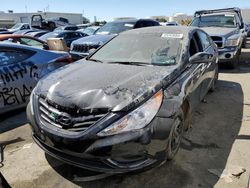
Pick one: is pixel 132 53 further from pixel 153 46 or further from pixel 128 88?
pixel 128 88

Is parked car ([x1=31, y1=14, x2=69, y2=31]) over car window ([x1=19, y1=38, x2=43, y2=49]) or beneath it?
beneath

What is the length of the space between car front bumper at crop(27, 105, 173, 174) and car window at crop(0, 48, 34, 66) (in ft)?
7.64

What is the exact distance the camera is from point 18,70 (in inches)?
186

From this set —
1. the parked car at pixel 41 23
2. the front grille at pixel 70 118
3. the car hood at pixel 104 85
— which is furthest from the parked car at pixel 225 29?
the parked car at pixel 41 23

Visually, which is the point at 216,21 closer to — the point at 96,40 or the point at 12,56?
the point at 96,40

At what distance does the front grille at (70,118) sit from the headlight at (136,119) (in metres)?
0.16

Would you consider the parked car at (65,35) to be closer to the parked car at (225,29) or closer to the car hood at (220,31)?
the parked car at (225,29)

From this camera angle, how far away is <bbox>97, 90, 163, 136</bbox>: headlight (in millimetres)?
2609

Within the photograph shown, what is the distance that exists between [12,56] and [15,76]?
356 millimetres

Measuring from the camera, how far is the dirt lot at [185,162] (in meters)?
3.01

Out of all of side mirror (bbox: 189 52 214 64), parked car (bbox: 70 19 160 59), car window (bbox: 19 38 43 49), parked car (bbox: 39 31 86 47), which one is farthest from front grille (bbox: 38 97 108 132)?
parked car (bbox: 39 31 86 47)

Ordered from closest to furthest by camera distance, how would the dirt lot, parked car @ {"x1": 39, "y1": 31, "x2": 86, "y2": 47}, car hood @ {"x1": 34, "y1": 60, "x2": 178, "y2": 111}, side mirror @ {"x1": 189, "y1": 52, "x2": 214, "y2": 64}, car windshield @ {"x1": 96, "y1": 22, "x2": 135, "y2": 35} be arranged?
car hood @ {"x1": 34, "y1": 60, "x2": 178, "y2": 111}, the dirt lot, side mirror @ {"x1": 189, "y1": 52, "x2": 214, "y2": 64}, car windshield @ {"x1": 96, "y1": 22, "x2": 135, "y2": 35}, parked car @ {"x1": 39, "y1": 31, "x2": 86, "y2": 47}

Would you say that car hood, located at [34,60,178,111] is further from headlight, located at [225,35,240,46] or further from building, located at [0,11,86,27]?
building, located at [0,11,86,27]

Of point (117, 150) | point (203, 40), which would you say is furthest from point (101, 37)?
point (117, 150)
